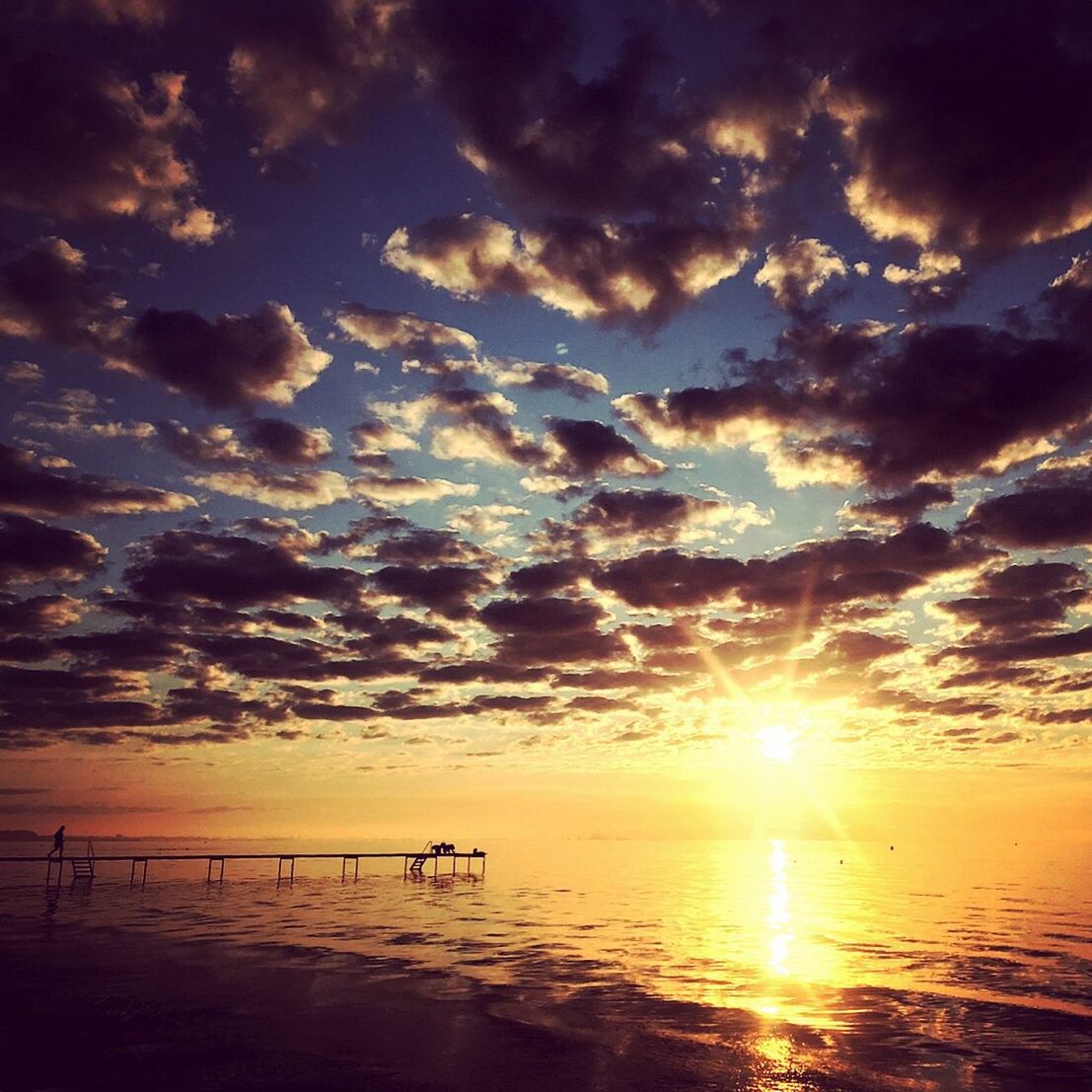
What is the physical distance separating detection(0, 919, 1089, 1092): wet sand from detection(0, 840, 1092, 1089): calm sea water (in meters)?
0.90

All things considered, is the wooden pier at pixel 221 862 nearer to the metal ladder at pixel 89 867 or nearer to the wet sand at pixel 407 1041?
the metal ladder at pixel 89 867

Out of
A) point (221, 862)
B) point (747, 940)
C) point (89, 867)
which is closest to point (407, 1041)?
point (747, 940)

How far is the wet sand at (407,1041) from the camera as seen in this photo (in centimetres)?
2206

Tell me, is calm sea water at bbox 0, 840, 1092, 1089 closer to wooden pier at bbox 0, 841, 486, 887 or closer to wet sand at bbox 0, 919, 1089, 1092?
wet sand at bbox 0, 919, 1089, 1092

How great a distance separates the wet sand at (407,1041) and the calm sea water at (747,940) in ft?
2.97

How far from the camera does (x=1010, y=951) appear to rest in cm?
4894

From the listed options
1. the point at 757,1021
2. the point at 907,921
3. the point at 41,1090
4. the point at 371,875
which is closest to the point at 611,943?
the point at 757,1021

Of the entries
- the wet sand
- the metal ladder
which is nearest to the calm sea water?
the wet sand

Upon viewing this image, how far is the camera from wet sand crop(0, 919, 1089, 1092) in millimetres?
22062

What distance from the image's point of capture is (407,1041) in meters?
25.7

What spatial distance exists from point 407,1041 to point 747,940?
30369 millimetres

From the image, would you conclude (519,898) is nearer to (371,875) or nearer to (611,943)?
(611,943)

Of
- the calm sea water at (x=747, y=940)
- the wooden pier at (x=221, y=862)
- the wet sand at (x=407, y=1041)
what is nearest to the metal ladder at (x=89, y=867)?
the wooden pier at (x=221, y=862)

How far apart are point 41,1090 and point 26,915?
44.8 metres
